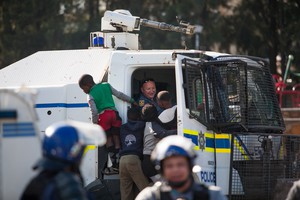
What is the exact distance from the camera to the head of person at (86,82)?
1176 centimetres

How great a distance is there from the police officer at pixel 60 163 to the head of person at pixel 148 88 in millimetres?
6425

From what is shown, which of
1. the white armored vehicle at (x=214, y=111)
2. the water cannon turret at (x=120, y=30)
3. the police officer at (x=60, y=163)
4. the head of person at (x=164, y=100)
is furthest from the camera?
the water cannon turret at (x=120, y=30)

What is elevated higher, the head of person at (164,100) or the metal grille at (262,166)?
the head of person at (164,100)

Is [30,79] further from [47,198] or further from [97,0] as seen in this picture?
[97,0]

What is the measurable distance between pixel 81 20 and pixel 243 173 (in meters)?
20.5

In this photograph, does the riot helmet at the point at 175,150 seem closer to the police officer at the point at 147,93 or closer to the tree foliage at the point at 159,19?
the police officer at the point at 147,93

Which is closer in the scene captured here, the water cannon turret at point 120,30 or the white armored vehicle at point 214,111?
the white armored vehicle at point 214,111

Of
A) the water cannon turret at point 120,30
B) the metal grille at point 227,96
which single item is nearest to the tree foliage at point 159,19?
the water cannon turret at point 120,30

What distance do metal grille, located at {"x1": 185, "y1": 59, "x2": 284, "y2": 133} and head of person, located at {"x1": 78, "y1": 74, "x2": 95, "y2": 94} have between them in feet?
3.91

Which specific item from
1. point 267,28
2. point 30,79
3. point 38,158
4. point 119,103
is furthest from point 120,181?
point 267,28

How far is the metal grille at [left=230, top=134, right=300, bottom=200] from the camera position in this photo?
38.5 feet

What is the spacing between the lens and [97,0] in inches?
1232

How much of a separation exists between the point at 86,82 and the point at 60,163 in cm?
599

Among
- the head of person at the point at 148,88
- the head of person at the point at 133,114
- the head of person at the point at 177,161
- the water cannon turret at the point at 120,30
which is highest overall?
the water cannon turret at the point at 120,30
